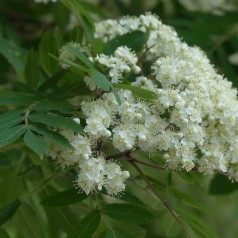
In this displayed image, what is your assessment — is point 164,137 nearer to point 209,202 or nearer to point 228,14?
point 228,14

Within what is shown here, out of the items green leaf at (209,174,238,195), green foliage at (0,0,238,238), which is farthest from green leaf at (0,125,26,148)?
green leaf at (209,174,238,195)

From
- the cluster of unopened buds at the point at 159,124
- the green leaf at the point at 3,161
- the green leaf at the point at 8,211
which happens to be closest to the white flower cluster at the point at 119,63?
the cluster of unopened buds at the point at 159,124

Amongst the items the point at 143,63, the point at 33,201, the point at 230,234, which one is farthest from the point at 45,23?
the point at 230,234

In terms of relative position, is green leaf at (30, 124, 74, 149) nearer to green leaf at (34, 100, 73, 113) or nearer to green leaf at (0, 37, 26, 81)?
green leaf at (34, 100, 73, 113)

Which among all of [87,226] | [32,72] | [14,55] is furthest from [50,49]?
[87,226]

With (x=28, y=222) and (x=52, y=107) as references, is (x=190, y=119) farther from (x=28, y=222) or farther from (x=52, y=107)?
(x=28, y=222)

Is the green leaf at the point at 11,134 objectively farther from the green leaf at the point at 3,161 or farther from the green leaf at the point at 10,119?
the green leaf at the point at 3,161

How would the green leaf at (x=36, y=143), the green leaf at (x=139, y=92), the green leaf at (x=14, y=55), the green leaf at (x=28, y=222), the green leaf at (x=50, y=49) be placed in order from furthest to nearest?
1. the green leaf at (x=14, y=55)
2. the green leaf at (x=50, y=49)
3. the green leaf at (x=28, y=222)
4. the green leaf at (x=139, y=92)
5. the green leaf at (x=36, y=143)
